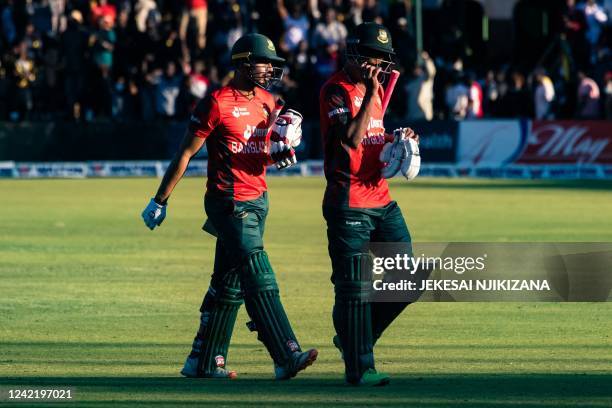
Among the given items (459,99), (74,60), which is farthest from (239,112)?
(74,60)

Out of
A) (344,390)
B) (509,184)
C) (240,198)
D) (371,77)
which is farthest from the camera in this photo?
(509,184)

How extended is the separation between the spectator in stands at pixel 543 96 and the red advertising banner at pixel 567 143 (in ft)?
2.09

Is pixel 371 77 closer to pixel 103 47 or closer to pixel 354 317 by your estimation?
pixel 354 317

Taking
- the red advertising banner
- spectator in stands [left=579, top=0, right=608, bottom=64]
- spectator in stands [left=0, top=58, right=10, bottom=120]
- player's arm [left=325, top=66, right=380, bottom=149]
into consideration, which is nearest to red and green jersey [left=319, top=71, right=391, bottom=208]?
player's arm [left=325, top=66, right=380, bottom=149]

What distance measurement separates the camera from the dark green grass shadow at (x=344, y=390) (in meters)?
9.37

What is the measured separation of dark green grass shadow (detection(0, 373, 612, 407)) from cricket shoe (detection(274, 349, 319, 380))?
7cm

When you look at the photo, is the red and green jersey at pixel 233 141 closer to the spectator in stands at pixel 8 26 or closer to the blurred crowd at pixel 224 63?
the blurred crowd at pixel 224 63

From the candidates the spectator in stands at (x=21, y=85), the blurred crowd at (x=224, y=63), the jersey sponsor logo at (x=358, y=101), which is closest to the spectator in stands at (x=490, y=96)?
the blurred crowd at (x=224, y=63)

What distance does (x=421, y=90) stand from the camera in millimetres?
35688

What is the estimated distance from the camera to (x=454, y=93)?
117 ft

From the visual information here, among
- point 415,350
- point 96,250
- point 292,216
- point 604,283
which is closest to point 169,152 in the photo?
point 292,216

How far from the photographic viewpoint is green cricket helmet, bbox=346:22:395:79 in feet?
33.2

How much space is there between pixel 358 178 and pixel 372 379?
1286 mm

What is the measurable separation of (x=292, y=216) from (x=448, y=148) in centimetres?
1108
